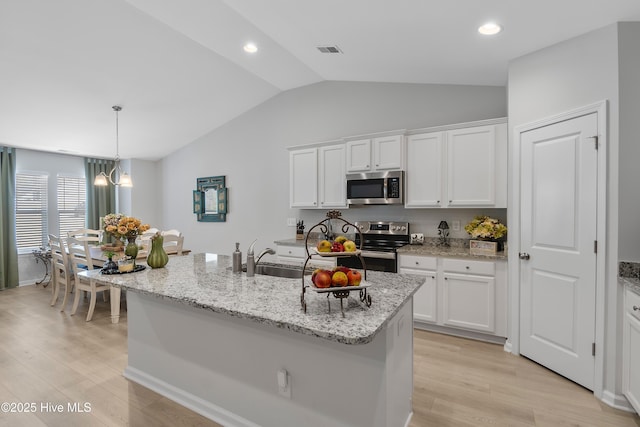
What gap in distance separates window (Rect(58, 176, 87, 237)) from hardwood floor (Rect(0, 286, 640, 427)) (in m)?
3.20

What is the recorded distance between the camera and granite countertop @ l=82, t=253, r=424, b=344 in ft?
4.17

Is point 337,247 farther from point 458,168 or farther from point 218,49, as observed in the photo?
point 218,49

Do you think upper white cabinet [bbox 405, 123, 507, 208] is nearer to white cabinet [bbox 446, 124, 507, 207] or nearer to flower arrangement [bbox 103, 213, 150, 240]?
white cabinet [bbox 446, 124, 507, 207]

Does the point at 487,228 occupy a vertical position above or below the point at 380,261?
above

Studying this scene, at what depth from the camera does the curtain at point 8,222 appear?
16.9ft

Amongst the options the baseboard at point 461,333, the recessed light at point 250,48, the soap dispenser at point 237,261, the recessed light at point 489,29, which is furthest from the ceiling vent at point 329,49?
the baseboard at point 461,333

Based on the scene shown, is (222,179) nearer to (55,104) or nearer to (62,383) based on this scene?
(55,104)

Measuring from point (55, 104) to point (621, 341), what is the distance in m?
6.17

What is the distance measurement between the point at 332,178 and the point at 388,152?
87 centimetres

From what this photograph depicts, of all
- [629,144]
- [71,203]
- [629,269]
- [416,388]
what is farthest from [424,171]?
[71,203]

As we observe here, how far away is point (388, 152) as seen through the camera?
3.71m

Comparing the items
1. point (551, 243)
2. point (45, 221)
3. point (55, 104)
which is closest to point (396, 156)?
point (551, 243)

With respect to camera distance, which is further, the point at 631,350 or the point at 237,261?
the point at 237,261

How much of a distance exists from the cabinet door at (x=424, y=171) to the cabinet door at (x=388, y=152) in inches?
4.5
